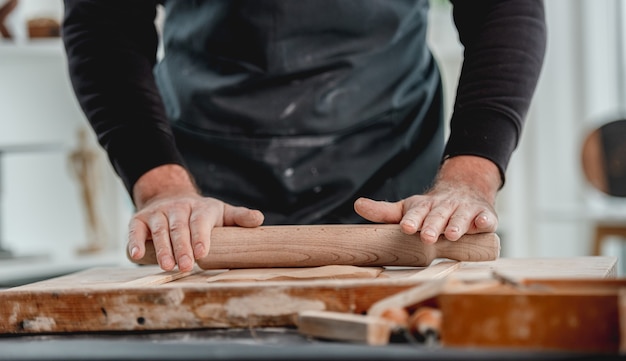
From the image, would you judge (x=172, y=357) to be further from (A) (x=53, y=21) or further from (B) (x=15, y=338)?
(A) (x=53, y=21)

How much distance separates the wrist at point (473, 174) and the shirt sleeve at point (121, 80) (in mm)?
495

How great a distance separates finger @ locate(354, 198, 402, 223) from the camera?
151cm

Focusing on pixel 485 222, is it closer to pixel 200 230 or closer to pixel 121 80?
pixel 200 230

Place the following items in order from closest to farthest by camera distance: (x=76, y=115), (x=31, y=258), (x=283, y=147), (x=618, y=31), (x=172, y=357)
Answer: (x=172, y=357) → (x=283, y=147) → (x=31, y=258) → (x=76, y=115) → (x=618, y=31)

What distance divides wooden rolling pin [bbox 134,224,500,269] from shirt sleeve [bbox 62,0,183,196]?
0.35m

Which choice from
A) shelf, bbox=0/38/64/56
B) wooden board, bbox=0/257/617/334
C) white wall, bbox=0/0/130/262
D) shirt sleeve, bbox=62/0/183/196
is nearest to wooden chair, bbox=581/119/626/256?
white wall, bbox=0/0/130/262

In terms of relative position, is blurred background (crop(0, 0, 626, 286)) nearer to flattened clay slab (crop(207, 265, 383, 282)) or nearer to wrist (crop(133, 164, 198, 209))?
wrist (crop(133, 164, 198, 209))

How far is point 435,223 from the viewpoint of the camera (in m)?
1.42

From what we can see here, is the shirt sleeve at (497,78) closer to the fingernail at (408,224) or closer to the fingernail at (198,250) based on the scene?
the fingernail at (408,224)

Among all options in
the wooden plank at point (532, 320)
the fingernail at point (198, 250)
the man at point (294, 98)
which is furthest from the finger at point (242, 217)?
the wooden plank at point (532, 320)

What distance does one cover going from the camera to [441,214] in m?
1.44

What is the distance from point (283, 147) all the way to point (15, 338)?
0.79 m

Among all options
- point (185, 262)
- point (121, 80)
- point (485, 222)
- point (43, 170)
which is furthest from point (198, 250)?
point (43, 170)

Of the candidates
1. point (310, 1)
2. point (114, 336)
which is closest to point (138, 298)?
point (114, 336)
